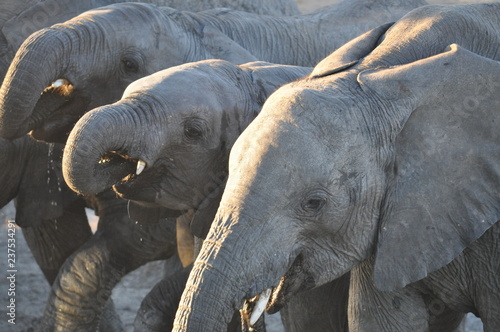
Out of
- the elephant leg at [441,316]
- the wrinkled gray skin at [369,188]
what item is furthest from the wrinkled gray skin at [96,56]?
the elephant leg at [441,316]

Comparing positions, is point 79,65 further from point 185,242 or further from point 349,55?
point 349,55

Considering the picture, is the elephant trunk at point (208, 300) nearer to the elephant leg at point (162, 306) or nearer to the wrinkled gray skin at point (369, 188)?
the wrinkled gray skin at point (369, 188)

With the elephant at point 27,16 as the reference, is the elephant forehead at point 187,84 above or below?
above

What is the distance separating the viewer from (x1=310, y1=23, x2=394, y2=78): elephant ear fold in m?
3.84

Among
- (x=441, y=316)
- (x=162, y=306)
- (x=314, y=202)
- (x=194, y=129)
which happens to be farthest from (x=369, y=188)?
(x=162, y=306)

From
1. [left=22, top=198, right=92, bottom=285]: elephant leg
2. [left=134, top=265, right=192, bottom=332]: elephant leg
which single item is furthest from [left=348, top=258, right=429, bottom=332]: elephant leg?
[left=22, top=198, right=92, bottom=285]: elephant leg

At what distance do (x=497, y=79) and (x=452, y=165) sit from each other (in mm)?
296

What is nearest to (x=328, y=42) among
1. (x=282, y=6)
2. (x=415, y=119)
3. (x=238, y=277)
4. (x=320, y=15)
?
(x=320, y=15)

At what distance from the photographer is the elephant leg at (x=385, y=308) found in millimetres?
3857

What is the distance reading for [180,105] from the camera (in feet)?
14.0

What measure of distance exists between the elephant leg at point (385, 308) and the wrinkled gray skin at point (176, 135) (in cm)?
63

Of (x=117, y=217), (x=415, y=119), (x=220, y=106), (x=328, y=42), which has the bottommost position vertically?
(x=117, y=217)

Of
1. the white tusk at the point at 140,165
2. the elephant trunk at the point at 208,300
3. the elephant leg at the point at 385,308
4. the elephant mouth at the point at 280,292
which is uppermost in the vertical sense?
the elephant trunk at the point at 208,300

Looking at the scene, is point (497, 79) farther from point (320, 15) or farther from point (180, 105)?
point (320, 15)
